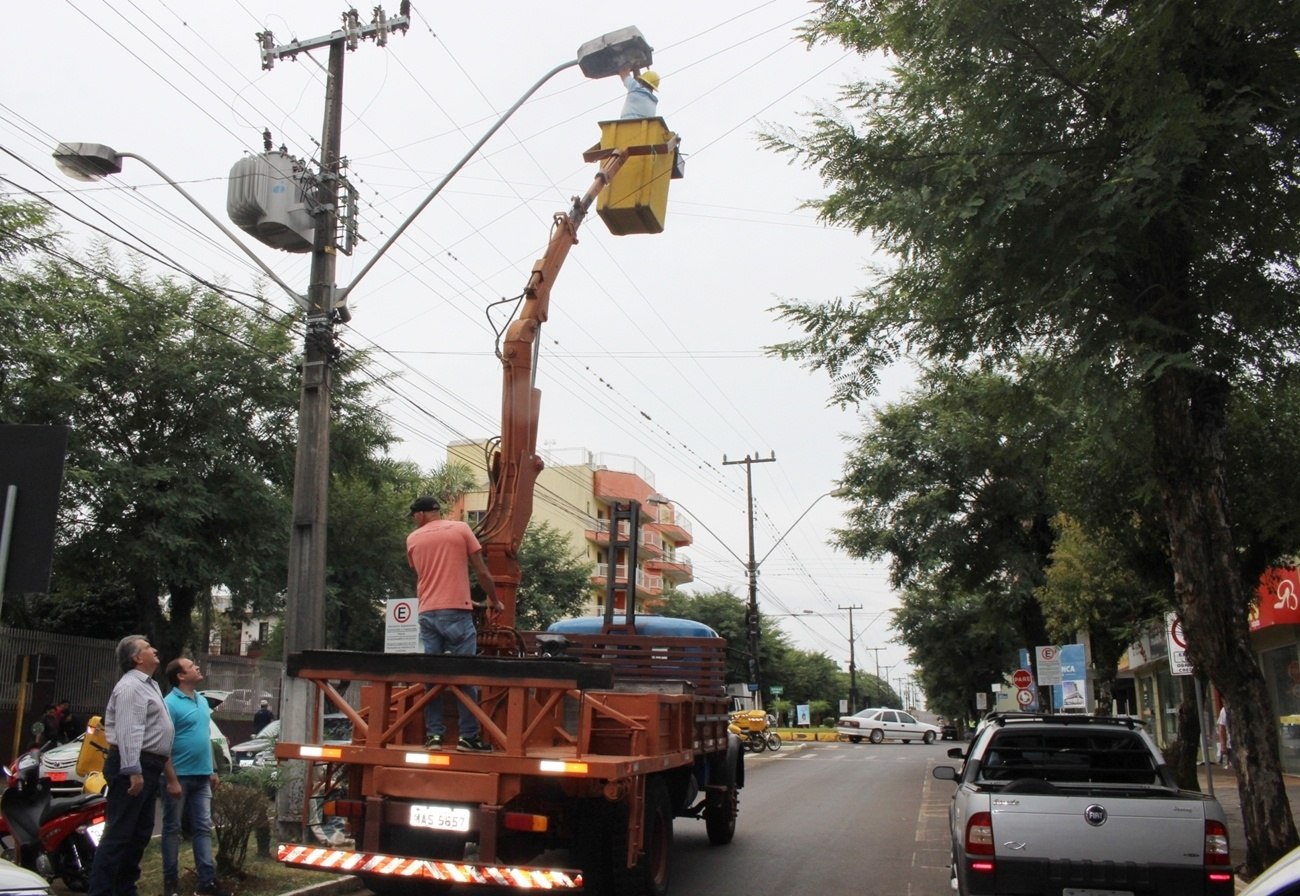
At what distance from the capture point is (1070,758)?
8.51 metres

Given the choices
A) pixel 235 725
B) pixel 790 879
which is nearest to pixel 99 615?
pixel 235 725

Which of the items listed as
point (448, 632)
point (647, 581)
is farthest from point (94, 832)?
point (647, 581)

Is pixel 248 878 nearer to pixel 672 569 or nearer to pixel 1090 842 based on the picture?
pixel 1090 842

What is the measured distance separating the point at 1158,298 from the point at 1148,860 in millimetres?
4402

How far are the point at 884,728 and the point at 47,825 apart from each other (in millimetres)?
47669

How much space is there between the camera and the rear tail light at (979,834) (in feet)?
22.1

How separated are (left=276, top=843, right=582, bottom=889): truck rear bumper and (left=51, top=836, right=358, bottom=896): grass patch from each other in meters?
1.04

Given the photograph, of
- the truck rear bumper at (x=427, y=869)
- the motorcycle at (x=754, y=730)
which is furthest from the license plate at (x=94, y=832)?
the motorcycle at (x=754, y=730)

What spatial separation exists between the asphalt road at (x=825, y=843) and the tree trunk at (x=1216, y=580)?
269cm

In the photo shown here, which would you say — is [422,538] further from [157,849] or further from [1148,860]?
[1148,860]

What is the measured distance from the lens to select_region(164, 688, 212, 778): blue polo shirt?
7703 mm

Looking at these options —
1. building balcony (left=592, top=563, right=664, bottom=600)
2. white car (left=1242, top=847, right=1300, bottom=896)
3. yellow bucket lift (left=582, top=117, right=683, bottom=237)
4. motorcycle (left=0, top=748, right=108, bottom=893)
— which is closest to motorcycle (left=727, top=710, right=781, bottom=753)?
building balcony (left=592, top=563, right=664, bottom=600)

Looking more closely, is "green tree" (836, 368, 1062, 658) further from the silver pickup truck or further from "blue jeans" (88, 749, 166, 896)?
"blue jeans" (88, 749, 166, 896)

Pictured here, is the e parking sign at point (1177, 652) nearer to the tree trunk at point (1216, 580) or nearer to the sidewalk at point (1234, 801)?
the sidewalk at point (1234, 801)
